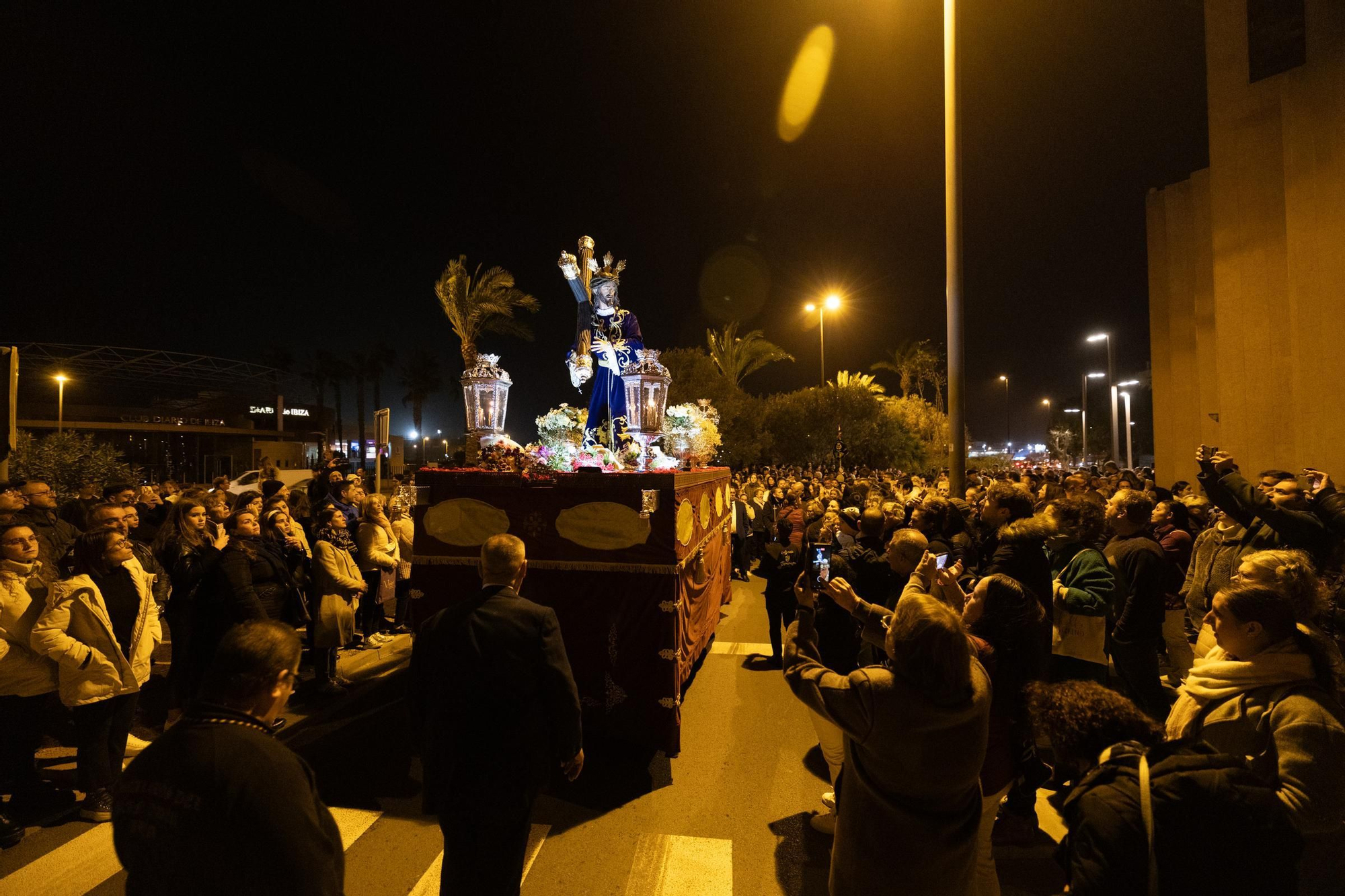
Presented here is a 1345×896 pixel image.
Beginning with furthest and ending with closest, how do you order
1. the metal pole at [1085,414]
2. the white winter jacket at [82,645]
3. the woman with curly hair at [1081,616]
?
the metal pole at [1085,414], the woman with curly hair at [1081,616], the white winter jacket at [82,645]

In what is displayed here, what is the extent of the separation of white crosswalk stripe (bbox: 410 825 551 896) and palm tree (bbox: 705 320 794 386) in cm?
2928

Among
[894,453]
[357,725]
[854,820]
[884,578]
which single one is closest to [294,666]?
[854,820]

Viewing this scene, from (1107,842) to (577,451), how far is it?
16.9 feet

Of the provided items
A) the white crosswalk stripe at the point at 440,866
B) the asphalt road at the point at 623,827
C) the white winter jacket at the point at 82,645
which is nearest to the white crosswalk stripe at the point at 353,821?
the asphalt road at the point at 623,827

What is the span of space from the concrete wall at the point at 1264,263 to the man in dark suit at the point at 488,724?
14506 mm

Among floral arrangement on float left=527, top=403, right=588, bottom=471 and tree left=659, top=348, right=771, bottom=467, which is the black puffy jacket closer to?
floral arrangement on float left=527, top=403, right=588, bottom=471

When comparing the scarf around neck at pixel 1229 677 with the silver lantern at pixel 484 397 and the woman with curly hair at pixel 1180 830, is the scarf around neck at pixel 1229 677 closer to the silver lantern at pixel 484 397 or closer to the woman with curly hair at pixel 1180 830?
the woman with curly hair at pixel 1180 830

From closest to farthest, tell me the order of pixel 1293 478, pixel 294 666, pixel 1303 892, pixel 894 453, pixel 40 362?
pixel 294 666 → pixel 1303 892 → pixel 1293 478 → pixel 894 453 → pixel 40 362

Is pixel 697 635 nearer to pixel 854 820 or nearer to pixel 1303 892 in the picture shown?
pixel 854 820

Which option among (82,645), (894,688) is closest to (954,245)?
(894,688)

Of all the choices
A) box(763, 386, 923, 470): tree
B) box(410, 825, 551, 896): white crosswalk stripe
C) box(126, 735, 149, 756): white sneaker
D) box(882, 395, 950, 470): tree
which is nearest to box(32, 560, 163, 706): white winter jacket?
box(126, 735, 149, 756): white sneaker

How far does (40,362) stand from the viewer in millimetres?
39844

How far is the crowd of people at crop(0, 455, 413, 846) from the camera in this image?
4.00 metres

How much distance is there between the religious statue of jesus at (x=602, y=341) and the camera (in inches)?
277
